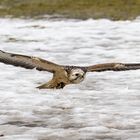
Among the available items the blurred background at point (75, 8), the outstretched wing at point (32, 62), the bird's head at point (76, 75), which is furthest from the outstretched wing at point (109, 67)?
the blurred background at point (75, 8)

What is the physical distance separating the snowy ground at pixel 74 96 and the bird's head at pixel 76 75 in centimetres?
9

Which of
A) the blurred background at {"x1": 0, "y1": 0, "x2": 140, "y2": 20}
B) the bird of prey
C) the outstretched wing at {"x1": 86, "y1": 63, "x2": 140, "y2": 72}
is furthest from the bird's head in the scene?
the blurred background at {"x1": 0, "y1": 0, "x2": 140, "y2": 20}

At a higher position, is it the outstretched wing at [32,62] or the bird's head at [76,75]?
the outstretched wing at [32,62]

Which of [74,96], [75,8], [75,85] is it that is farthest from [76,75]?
[75,8]

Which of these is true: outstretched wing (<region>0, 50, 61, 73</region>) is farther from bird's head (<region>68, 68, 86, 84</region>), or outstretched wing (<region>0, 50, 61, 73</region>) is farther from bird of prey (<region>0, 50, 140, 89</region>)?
bird's head (<region>68, 68, 86, 84</region>)

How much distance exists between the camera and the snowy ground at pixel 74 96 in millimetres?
7035

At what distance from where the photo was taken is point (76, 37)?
1453 centimetres

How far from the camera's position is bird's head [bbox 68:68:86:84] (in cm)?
910

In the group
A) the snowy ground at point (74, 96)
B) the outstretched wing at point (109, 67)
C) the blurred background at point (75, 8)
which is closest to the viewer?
the snowy ground at point (74, 96)

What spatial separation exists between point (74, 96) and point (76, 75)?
614 millimetres

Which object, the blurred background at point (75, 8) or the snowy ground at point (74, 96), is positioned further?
the blurred background at point (75, 8)

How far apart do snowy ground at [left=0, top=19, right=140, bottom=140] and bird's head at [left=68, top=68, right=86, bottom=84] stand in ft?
0.30

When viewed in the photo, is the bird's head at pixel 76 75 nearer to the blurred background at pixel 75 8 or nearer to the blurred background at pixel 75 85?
the blurred background at pixel 75 85

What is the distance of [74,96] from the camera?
864 centimetres
